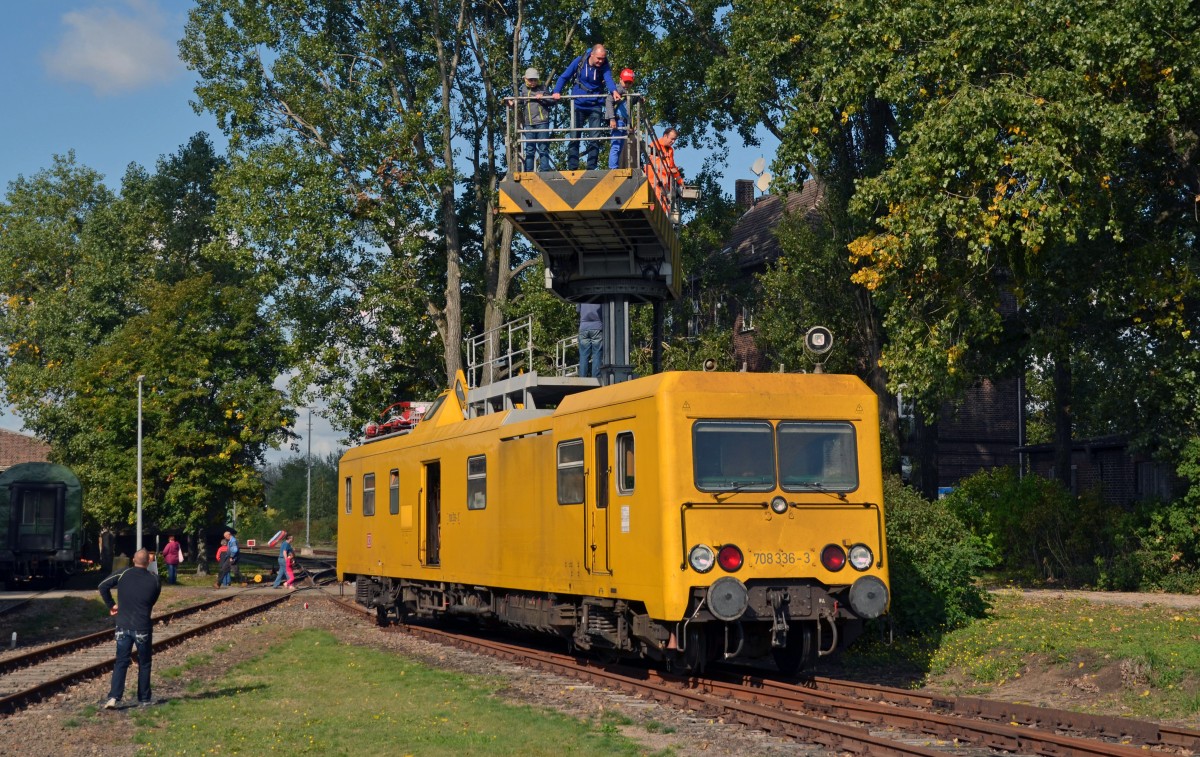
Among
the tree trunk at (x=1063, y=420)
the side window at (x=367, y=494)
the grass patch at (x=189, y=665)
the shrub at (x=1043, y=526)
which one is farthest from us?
the tree trunk at (x=1063, y=420)

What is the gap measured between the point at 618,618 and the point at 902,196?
33.6 feet

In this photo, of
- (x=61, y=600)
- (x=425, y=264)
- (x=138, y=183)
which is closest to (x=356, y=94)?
(x=425, y=264)

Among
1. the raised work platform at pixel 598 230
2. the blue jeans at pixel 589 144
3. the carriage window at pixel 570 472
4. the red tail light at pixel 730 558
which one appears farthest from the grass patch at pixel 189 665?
the blue jeans at pixel 589 144

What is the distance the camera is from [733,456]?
44.1ft

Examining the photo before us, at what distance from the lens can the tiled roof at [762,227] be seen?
4709 centimetres

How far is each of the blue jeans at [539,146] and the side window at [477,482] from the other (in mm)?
3992

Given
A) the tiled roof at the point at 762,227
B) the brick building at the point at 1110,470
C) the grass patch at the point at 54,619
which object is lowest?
the grass patch at the point at 54,619

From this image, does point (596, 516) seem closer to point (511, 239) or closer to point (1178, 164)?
point (1178, 164)

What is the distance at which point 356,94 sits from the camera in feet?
127

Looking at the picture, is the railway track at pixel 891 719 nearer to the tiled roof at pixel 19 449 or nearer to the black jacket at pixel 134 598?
the black jacket at pixel 134 598

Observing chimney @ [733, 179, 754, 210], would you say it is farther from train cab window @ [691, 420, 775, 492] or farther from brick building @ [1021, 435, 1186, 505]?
train cab window @ [691, 420, 775, 492]

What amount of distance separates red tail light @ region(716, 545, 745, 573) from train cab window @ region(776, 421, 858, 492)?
2.81 ft

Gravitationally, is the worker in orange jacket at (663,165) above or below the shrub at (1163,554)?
above

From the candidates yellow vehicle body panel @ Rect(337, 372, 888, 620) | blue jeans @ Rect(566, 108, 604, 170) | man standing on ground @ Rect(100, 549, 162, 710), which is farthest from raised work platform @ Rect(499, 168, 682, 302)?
man standing on ground @ Rect(100, 549, 162, 710)
